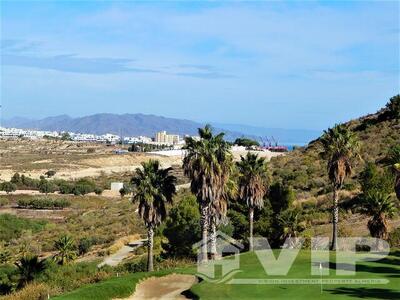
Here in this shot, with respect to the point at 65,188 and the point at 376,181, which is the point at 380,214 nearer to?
the point at 376,181

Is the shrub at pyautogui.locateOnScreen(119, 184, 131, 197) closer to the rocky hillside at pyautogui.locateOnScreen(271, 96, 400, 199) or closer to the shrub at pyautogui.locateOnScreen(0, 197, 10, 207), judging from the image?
the shrub at pyautogui.locateOnScreen(0, 197, 10, 207)

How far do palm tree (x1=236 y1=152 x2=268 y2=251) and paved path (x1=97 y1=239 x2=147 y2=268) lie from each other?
36.9ft

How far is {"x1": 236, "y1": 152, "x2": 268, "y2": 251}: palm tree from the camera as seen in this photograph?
41.6 metres

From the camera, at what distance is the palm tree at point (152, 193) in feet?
122

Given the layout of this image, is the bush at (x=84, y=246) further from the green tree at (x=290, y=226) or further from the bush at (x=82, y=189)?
the bush at (x=82, y=189)

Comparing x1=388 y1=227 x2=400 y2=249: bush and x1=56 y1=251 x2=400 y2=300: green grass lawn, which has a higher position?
x1=388 y1=227 x2=400 y2=249: bush

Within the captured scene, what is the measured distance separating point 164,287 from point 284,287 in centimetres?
679

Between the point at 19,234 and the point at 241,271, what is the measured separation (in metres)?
46.0

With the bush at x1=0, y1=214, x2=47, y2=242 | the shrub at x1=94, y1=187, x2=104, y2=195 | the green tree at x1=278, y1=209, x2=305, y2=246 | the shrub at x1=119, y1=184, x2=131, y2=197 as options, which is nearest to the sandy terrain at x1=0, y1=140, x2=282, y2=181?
the shrub at x1=94, y1=187, x2=104, y2=195

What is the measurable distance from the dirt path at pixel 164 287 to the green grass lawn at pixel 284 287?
0.44 m

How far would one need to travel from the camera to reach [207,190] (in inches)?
1470

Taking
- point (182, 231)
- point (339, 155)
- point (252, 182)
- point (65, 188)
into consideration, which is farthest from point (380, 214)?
point (65, 188)

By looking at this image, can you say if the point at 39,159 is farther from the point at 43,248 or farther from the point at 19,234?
the point at 43,248

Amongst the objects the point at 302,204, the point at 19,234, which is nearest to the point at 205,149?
the point at 302,204
